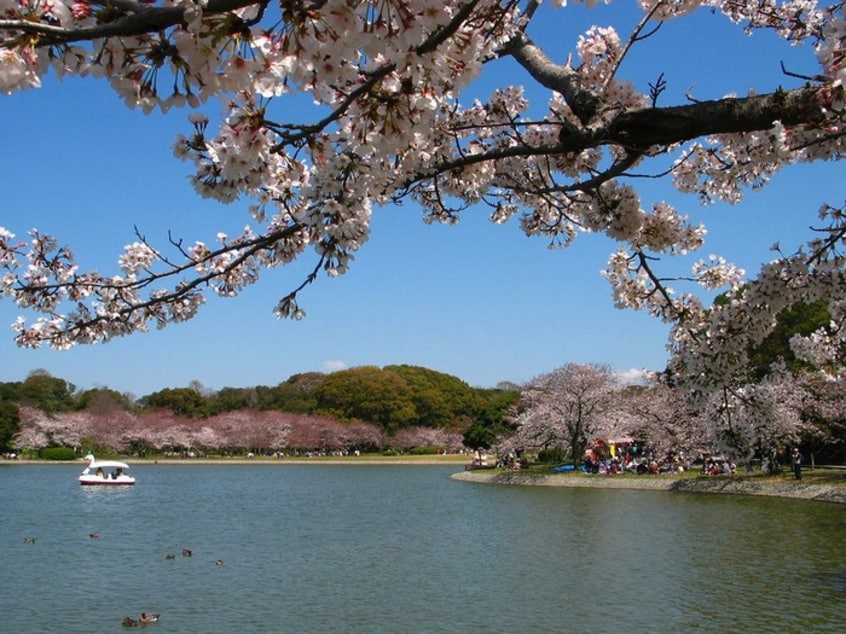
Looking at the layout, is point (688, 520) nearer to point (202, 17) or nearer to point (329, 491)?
point (329, 491)

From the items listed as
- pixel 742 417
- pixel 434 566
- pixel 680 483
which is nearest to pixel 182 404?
pixel 680 483

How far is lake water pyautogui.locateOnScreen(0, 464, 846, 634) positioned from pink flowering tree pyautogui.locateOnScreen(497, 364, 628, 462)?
11148 mm

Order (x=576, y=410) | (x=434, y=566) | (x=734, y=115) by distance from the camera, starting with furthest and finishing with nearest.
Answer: (x=576, y=410), (x=434, y=566), (x=734, y=115)

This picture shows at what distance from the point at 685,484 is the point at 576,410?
30.5ft

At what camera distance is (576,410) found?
3403 cm

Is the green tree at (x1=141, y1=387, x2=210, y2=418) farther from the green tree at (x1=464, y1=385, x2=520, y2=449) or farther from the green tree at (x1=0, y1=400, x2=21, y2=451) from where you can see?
the green tree at (x1=464, y1=385, x2=520, y2=449)

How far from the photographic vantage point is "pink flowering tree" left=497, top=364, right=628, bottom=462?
33719 mm

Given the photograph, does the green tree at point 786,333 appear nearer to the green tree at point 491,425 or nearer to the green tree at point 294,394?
the green tree at point 491,425

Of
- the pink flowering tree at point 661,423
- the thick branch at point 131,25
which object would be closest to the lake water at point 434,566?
the pink flowering tree at point 661,423

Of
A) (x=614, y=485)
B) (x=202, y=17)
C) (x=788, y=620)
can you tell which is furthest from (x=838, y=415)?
(x=202, y=17)

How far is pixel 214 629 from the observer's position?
343 inches

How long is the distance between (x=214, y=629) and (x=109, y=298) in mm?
5649

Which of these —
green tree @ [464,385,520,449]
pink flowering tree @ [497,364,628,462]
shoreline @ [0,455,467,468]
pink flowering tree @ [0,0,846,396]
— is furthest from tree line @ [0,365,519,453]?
pink flowering tree @ [0,0,846,396]

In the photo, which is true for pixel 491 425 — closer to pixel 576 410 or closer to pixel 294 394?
pixel 576 410
